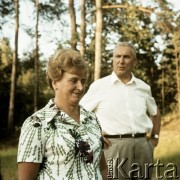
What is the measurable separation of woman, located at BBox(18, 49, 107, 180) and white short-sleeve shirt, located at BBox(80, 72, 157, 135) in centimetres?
200

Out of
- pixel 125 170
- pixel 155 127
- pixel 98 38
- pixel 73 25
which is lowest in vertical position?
pixel 125 170

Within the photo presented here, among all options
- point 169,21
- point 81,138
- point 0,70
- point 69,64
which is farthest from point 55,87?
point 0,70

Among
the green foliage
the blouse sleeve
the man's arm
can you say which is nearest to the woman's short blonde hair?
the blouse sleeve

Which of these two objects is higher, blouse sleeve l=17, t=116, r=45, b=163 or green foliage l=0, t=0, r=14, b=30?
green foliage l=0, t=0, r=14, b=30

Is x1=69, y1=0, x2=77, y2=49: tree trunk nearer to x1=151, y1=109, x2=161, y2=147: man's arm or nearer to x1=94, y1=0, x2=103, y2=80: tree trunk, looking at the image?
x1=94, y1=0, x2=103, y2=80: tree trunk

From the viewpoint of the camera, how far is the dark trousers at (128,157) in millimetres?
4469

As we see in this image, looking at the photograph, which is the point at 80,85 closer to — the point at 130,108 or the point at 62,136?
the point at 62,136

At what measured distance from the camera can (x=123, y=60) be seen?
4434mm

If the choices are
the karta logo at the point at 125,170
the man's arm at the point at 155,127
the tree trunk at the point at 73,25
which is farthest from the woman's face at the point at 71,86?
the tree trunk at the point at 73,25

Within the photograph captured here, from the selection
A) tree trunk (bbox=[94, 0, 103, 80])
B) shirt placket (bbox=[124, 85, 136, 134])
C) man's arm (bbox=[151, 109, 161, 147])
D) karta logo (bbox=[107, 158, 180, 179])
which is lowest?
karta logo (bbox=[107, 158, 180, 179])

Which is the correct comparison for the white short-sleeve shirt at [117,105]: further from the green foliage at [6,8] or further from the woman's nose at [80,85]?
the green foliage at [6,8]

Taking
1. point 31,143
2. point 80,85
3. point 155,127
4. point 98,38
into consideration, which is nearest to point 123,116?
point 155,127

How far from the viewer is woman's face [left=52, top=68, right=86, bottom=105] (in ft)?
7.52

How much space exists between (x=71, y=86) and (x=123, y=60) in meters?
2.21
